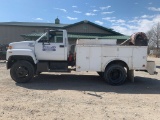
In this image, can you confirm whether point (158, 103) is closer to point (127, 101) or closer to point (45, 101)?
point (127, 101)

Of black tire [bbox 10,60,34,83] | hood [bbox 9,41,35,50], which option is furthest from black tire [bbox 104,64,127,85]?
hood [bbox 9,41,35,50]

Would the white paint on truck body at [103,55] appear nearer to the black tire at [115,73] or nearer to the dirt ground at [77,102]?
the black tire at [115,73]

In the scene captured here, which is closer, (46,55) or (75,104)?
(75,104)

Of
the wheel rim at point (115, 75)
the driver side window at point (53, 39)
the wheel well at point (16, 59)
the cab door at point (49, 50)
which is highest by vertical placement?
the driver side window at point (53, 39)

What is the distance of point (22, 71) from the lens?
434 inches

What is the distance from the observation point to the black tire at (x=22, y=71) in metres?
11.0

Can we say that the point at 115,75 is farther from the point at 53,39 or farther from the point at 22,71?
the point at 22,71

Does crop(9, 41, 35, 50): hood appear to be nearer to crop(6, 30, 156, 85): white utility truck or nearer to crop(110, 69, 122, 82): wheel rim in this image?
crop(6, 30, 156, 85): white utility truck

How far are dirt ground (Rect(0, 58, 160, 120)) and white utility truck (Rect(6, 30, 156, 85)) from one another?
2.18ft

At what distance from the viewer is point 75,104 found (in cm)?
748

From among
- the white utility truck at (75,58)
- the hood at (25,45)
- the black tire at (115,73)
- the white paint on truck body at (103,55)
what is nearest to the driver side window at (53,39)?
the white utility truck at (75,58)

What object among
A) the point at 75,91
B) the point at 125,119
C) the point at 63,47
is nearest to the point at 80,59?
the point at 63,47

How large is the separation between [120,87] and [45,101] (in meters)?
4.32

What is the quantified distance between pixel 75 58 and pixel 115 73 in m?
2.07
